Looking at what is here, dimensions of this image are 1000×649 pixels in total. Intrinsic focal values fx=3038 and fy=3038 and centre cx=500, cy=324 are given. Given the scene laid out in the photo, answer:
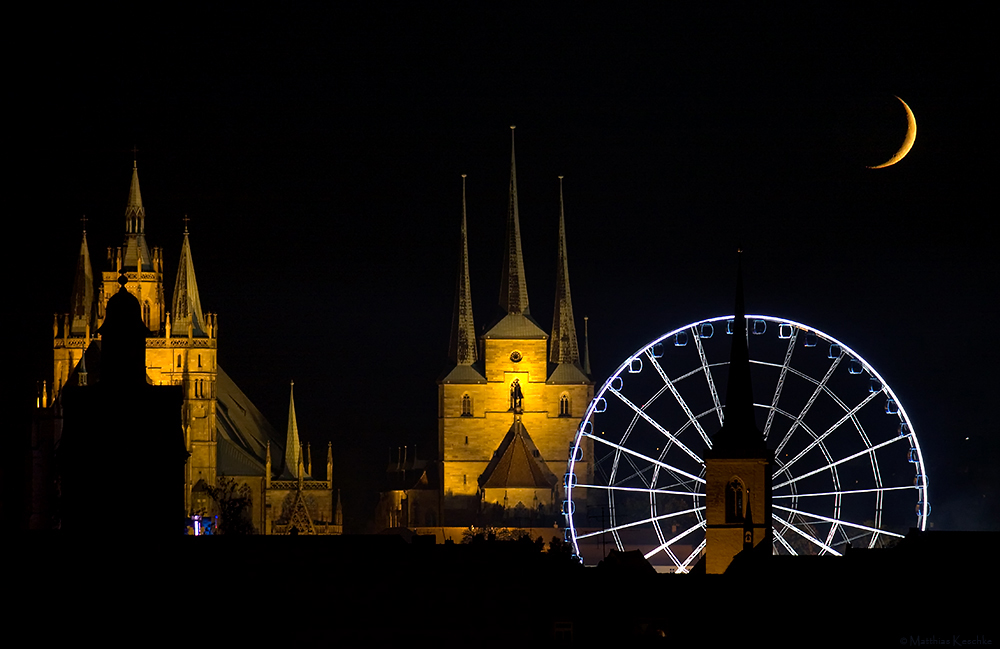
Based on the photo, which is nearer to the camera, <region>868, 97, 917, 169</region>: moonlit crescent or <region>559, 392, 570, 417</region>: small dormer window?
<region>868, 97, 917, 169</region>: moonlit crescent

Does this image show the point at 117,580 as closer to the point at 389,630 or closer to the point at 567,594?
the point at 389,630

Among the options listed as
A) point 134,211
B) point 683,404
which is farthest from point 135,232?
point 683,404

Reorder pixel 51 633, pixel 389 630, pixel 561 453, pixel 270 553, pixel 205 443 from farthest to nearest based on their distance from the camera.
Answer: pixel 561 453
pixel 205 443
pixel 270 553
pixel 389 630
pixel 51 633

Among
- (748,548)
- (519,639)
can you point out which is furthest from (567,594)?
(748,548)

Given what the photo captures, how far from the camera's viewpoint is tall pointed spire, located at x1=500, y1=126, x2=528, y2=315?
162m

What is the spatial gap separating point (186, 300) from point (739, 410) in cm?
5964

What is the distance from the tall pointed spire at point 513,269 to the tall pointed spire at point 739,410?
231 ft

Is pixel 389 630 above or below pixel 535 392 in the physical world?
below

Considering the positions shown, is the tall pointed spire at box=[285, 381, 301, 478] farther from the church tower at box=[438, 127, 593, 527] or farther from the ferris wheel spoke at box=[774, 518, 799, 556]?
the ferris wheel spoke at box=[774, 518, 799, 556]

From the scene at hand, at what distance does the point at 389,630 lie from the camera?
67375mm

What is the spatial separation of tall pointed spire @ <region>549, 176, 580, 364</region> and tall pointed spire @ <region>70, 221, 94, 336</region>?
28.3m

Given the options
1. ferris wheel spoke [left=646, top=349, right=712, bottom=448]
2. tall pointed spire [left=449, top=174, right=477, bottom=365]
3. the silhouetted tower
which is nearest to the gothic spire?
tall pointed spire [left=449, top=174, right=477, bottom=365]

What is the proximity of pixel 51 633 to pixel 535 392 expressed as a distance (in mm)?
102668

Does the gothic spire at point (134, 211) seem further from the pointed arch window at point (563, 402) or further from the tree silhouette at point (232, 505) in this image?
the pointed arch window at point (563, 402)
